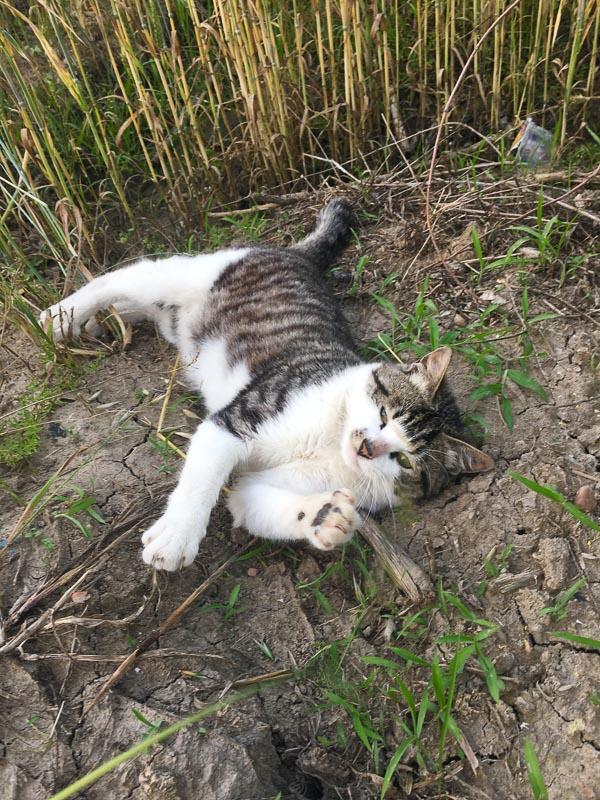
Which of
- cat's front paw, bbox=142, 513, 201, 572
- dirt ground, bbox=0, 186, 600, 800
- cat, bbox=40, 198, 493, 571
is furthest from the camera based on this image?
cat, bbox=40, 198, 493, 571

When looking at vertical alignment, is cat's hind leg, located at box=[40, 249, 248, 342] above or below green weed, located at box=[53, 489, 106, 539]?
above

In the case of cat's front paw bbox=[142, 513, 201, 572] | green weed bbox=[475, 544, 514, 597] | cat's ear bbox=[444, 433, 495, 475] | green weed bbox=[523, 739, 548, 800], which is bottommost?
green weed bbox=[523, 739, 548, 800]

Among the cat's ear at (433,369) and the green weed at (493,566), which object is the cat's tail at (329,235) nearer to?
the cat's ear at (433,369)

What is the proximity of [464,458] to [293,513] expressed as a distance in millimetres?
703

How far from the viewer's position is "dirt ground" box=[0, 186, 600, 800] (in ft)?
6.28

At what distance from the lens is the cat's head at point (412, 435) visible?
2518 millimetres

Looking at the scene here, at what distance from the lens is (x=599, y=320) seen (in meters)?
2.98

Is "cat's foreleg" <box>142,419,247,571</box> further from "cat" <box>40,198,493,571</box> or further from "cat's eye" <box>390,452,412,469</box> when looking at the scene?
"cat's eye" <box>390,452,412,469</box>

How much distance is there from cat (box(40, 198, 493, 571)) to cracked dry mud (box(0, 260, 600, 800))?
6.8 inches

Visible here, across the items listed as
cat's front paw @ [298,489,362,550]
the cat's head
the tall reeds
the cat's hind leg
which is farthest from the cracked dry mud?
the tall reeds

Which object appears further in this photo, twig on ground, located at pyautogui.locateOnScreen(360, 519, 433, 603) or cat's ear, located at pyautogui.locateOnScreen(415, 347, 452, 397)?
cat's ear, located at pyautogui.locateOnScreen(415, 347, 452, 397)

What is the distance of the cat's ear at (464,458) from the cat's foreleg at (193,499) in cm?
81

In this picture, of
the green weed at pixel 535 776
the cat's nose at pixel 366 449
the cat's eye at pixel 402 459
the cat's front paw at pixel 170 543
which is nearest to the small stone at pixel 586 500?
the cat's eye at pixel 402 459

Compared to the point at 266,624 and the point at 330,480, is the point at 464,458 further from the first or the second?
the point at 266,624
